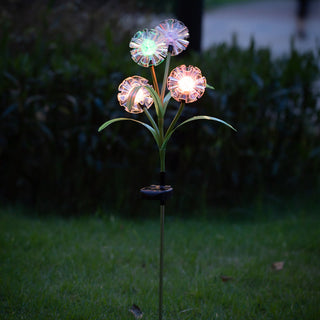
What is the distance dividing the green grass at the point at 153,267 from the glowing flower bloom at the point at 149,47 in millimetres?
1467

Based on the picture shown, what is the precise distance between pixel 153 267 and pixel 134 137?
1.42 metres

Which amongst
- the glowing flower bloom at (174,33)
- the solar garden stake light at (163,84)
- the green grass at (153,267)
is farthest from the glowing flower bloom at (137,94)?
the green grass at (153,267)

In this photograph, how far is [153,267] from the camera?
3.24 metres

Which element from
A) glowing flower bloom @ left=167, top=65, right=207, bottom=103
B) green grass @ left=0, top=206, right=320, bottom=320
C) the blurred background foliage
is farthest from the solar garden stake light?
the blurred background foliage

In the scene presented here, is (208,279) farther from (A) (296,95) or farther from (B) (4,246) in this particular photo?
(A) (296,95)

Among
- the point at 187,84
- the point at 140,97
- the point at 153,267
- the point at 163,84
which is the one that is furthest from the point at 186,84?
the point at 153,267

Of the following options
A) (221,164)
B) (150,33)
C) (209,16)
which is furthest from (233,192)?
(209,16)

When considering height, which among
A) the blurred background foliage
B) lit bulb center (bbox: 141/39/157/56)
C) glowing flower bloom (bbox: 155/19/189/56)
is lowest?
the blurred background foliage

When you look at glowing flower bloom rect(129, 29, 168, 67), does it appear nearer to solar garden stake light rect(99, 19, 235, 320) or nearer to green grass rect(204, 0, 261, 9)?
solar garden stake light rect(99, 19, 235, 320)

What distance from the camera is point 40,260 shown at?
321 centimetres

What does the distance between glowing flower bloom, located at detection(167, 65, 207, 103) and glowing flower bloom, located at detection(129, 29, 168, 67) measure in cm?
13

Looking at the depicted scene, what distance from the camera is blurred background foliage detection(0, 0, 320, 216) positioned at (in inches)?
164

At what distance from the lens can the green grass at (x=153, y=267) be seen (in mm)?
2664

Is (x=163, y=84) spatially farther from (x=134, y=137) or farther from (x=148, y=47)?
(x=134, y=137)
